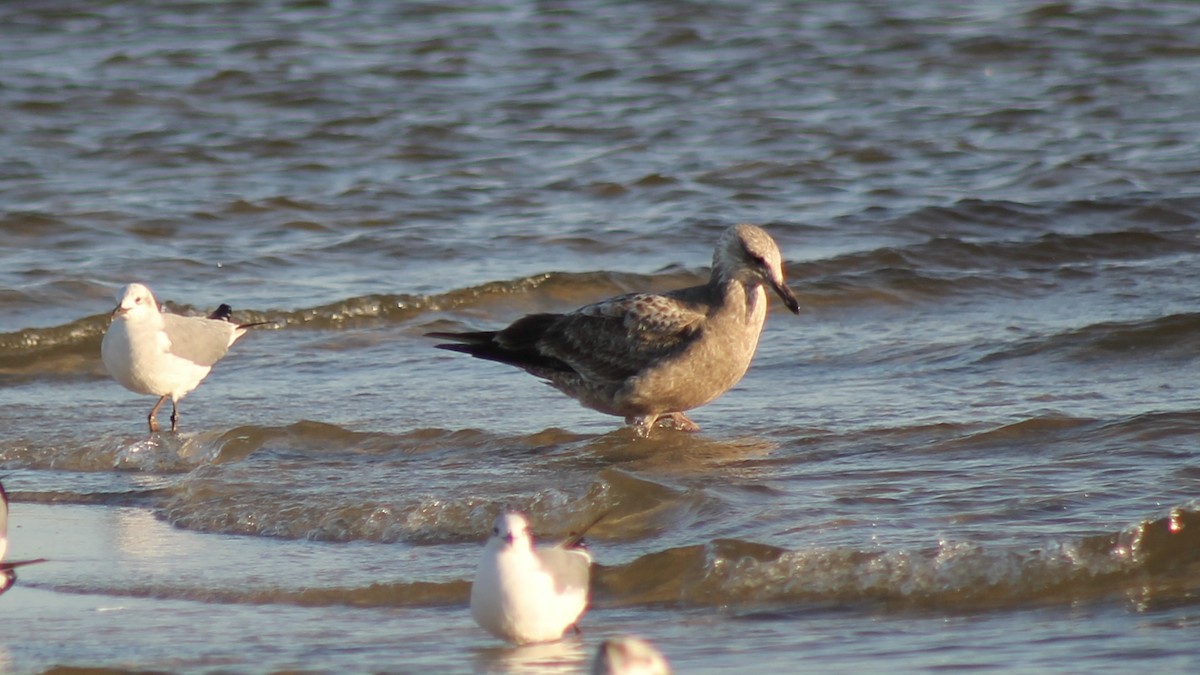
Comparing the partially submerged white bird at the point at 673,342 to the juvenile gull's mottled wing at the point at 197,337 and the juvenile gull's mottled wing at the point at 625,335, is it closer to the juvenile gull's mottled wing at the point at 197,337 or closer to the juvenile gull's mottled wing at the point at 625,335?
the juvenile gull's mottled wing at the point at 625,335

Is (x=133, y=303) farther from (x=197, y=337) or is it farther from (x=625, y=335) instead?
(x=625, y=335)

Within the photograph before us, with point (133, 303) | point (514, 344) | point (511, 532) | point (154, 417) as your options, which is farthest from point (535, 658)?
point (133, 303)

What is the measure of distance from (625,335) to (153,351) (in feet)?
6.63

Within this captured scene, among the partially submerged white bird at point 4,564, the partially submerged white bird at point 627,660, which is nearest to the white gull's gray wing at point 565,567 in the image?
the partially submerged white bird at point 627,660

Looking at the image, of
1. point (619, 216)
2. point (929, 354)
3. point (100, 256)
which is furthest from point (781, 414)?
point (100, 256)

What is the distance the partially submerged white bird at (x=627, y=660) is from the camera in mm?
3568

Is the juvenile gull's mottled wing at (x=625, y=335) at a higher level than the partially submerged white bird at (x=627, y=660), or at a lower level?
lower

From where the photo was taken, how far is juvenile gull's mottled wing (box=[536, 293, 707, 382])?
735cm

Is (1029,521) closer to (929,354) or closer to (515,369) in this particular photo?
(929,354)

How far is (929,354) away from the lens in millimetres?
8305

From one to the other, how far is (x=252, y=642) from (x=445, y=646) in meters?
0.52

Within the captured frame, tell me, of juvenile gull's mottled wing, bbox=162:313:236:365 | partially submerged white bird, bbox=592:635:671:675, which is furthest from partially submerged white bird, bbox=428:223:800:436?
partially submerged white bird, bbox=592:635:671:675

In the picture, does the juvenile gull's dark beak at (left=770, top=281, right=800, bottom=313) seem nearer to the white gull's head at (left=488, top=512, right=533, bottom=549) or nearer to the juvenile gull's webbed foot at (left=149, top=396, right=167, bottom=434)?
the juvenile gull's webbed foot at (left=149, top=396, right=167, bottom=434)

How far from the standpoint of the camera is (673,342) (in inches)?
289
